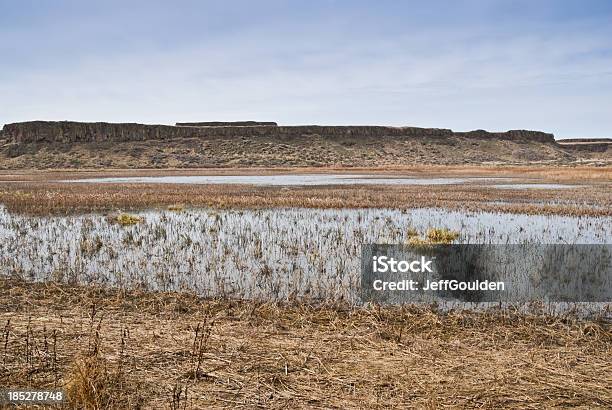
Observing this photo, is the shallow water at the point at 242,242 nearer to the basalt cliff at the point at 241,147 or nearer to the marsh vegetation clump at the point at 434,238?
the marsh vegetation clump at the point at 434,238

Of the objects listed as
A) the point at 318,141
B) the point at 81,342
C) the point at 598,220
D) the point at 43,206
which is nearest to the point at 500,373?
the point at 81,342

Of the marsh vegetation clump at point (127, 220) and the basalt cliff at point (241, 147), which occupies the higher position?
the basalt cliff at point (241, 147)

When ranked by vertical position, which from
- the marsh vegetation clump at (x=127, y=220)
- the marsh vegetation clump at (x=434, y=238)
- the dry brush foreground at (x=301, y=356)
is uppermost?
the marsh vegetation clump at (x=434, y=238)

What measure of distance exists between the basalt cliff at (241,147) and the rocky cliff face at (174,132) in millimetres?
177

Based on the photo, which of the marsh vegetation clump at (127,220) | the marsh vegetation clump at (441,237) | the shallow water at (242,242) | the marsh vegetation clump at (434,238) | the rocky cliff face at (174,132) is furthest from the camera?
the rocky cliff face at (174,132)

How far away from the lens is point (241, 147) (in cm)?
10594

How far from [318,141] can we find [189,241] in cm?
10181

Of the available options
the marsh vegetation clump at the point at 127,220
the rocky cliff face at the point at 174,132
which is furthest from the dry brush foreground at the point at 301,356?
the rocky cliff face at the point at 174,132

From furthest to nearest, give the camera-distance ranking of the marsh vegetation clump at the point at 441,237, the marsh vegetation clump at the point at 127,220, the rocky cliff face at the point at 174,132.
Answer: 1. the rocky cliff face at the point at 174,132
2. the marsh vegetation clump at the point at 127,220
3. the marsh vegetation clump at the point at 441,237

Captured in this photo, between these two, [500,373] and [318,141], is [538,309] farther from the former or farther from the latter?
[318,141]

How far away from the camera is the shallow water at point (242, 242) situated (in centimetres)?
1039

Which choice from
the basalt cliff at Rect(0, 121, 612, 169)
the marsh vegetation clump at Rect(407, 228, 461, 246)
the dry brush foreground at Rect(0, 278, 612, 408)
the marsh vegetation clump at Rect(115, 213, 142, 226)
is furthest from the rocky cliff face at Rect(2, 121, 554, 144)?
the dry brush foreground at Rect(0, 278, 612, 408)

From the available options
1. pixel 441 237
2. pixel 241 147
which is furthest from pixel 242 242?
pixel 241 147

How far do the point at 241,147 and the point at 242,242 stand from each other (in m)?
92.8
